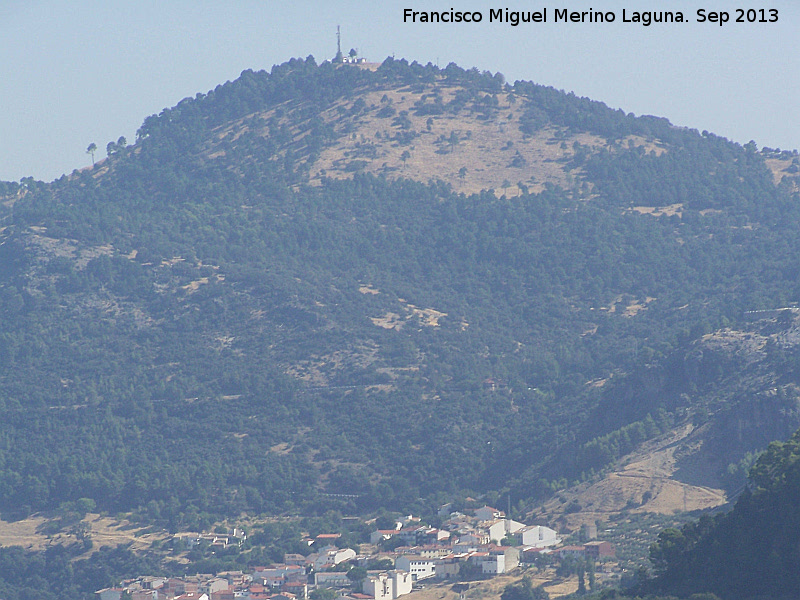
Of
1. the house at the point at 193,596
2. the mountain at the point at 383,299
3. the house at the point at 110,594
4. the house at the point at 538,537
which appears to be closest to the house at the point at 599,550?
the house at the point at 538,537

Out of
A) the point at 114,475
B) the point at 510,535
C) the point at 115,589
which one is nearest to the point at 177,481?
the point at 114,475

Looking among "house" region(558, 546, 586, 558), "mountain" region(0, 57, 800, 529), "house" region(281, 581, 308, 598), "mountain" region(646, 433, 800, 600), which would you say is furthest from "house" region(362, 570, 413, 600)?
"mountain" region(646, 433, 800, 600)

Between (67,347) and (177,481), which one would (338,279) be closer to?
(67,347)

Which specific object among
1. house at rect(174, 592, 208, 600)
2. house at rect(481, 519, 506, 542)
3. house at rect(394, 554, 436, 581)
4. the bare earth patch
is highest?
the bare earth patch

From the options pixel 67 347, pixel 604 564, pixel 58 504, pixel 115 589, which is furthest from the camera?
pixel 67 347

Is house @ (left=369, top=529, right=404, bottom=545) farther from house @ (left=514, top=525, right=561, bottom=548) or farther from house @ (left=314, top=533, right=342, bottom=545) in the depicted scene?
house @ (left=514, top=525, right=561, bottom=548)

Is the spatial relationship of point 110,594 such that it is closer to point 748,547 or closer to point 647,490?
point 647,490

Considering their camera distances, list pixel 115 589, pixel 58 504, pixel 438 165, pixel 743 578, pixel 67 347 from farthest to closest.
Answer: pixel 438 165 → pixel 67 347 → pixel 58 504 → pixel 115 589 → pixel 743 578
